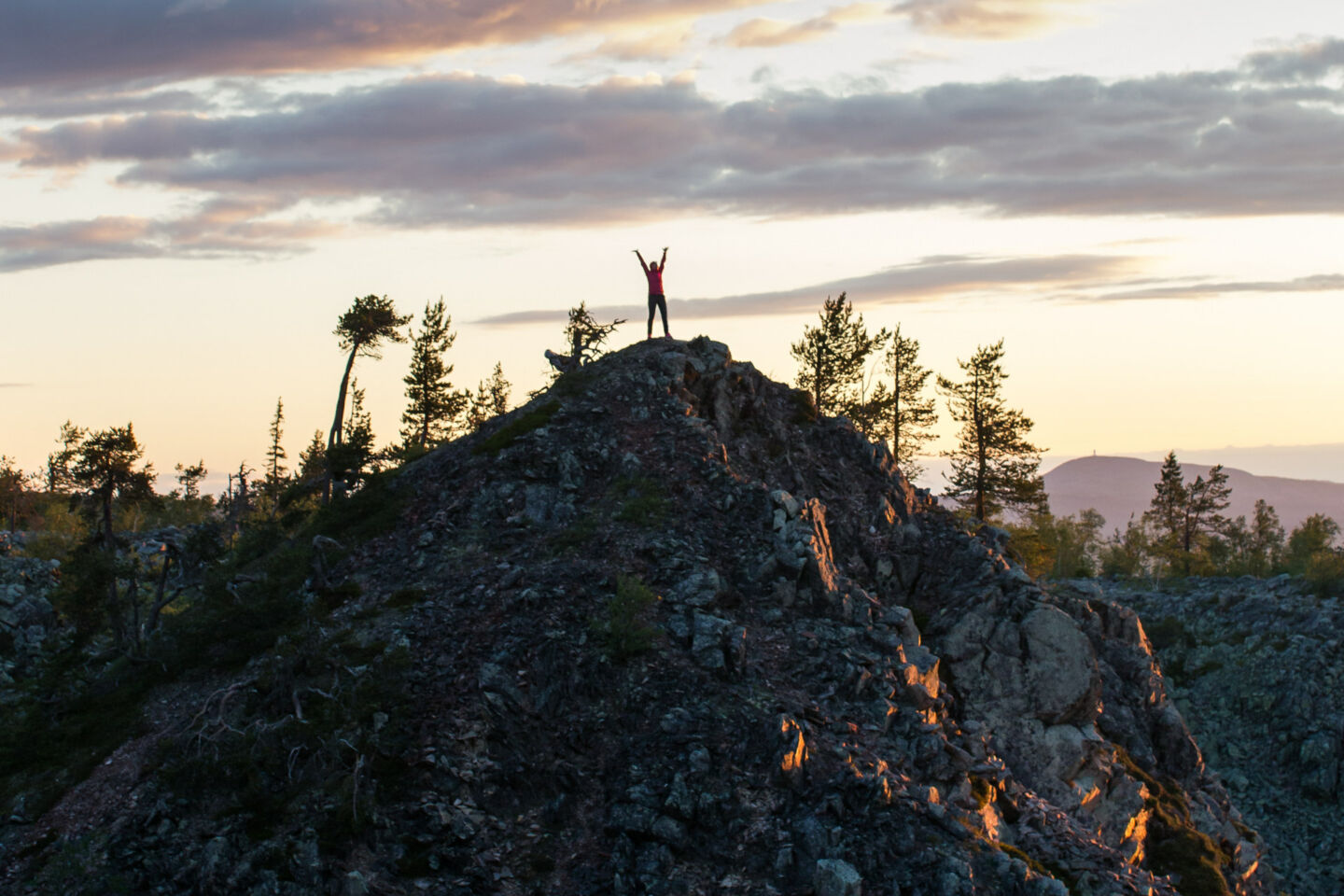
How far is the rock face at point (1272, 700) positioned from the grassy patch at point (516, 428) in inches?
1013

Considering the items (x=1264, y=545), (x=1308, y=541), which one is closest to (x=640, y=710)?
(x=1308, y=541)

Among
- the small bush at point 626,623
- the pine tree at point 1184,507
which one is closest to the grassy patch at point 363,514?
the small bush at point 626,623

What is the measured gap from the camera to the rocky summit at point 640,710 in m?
24.3

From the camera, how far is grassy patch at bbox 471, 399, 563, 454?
38.2 meters

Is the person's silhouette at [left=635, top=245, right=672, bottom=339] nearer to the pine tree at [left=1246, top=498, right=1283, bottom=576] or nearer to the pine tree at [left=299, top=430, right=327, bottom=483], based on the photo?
the pine tree at [left=299, top=430, right=327, bottom=483]

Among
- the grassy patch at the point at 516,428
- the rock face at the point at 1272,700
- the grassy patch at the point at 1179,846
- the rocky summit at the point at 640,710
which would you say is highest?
the grassy patch at the point at 516,428

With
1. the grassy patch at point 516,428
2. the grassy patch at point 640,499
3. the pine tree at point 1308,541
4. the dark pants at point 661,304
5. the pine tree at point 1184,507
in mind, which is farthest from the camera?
the pine tree at point 1184,507

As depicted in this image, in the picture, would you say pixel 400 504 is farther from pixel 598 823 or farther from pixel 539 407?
pixel 598 823

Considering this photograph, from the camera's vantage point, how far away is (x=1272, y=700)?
63.9m

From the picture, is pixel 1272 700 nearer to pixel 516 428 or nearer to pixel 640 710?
pixel 516 428

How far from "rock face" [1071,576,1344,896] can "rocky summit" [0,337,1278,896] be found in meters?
13.0

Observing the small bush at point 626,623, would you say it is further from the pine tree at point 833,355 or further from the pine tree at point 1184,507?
the pine tree at point 1184,507

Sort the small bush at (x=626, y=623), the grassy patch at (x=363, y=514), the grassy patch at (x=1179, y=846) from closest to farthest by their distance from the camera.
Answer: the small bush at (x=626, y=623) → the grassy patch at (x=1179, y=846) → the grassy patch at (x=363, y=514)

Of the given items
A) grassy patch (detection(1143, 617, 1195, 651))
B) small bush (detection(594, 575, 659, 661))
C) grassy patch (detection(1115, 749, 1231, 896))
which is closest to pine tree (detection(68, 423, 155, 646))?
small bush (detection(594, 575, 659, 661))
